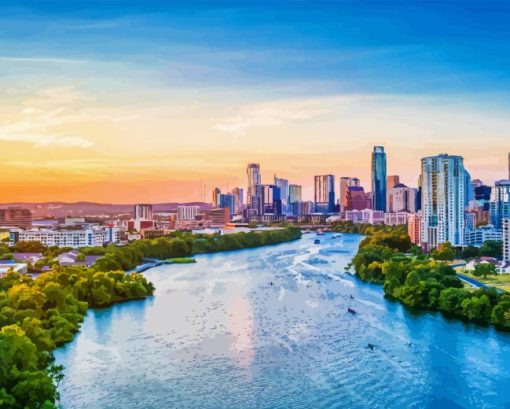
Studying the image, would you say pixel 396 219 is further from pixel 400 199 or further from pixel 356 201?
pixel 356 201

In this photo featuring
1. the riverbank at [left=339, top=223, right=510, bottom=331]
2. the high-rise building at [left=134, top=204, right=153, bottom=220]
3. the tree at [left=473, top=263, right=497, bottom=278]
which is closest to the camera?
the riverbank at [left=339, top=223, right=510, bottom=331]

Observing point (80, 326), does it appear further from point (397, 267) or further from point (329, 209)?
point (329, 209)

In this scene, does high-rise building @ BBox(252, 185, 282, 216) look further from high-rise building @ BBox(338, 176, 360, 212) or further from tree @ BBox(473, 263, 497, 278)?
tree @ BBox(473, 263, 497, 278)

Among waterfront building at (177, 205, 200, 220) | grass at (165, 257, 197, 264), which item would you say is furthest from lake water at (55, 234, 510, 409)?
waterfront building at (177, 205, 200, 220)

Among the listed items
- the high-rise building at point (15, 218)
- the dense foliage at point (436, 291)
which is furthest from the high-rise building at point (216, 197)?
the dense foliage at point (436, 291)

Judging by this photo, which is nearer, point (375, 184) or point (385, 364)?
point (385, 364)

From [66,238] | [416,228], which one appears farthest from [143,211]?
[416,228]

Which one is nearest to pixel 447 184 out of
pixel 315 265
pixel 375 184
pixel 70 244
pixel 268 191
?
pixel 315 265
